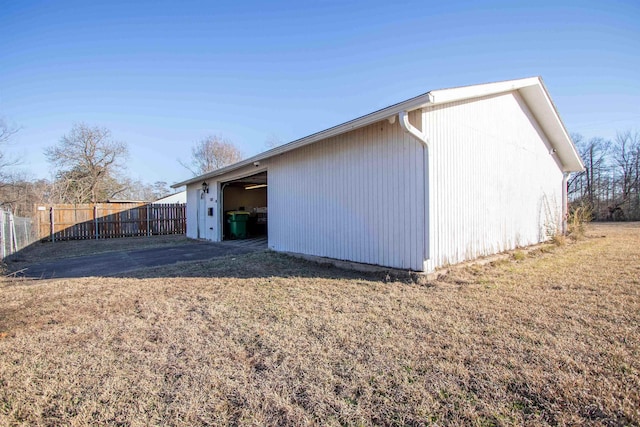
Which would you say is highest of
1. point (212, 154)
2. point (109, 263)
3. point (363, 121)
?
point (212, 154)

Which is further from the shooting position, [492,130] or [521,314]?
[492,130]

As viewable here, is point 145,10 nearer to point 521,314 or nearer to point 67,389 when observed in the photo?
point 67,389

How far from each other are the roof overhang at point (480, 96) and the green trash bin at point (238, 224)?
1970 mm

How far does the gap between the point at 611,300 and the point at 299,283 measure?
438cm

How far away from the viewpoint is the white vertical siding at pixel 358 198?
5.15 metres

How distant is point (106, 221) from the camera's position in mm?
15023

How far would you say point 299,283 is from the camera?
510cm

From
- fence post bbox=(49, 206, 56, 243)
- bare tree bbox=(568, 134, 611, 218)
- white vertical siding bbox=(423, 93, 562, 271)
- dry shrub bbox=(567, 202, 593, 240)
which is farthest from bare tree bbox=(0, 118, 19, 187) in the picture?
bare tree bbox=(568, 134, 611, 218)

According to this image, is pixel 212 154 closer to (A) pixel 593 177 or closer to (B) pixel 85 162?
(B) pixel 85 162

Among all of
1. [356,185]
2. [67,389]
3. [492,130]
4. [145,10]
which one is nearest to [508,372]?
[67,389]

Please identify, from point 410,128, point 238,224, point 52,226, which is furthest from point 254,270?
point 52,226

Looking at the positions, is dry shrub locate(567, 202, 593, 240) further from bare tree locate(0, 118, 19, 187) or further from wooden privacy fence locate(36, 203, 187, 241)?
bare tree locate(0, 118, 19, 187)

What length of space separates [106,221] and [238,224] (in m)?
A: 7.84

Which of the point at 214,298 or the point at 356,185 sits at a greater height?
the point at 356,185
